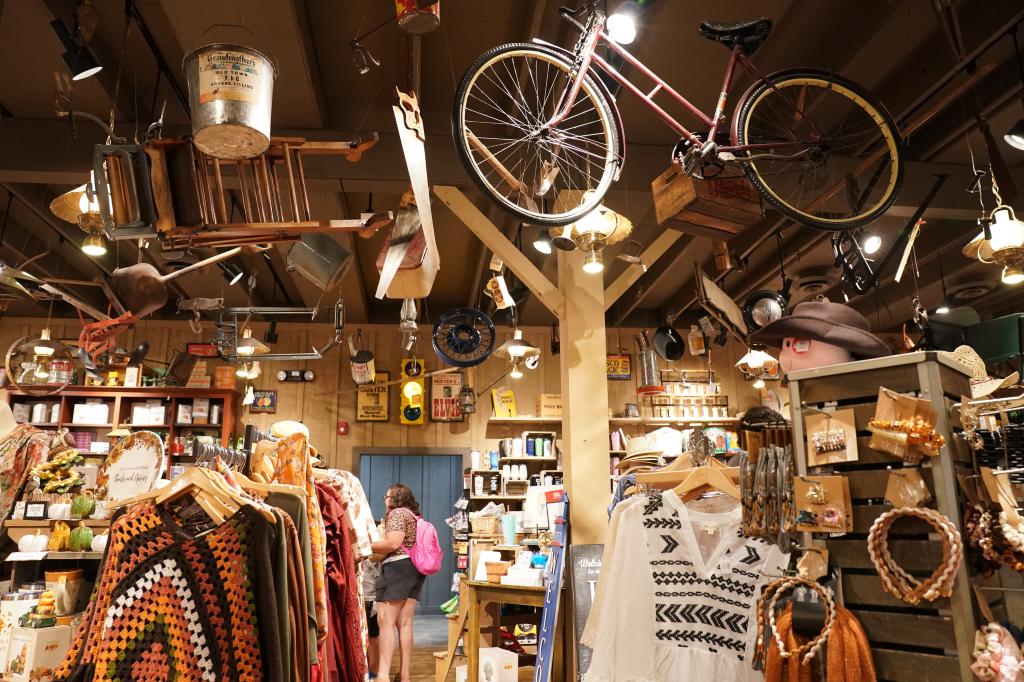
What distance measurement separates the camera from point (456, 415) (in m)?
10.1

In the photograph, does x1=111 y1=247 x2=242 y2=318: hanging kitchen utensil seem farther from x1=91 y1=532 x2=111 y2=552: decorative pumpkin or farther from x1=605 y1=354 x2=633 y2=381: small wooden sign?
x1=605 y1=354 x2=633 y2=381: small wooden sign

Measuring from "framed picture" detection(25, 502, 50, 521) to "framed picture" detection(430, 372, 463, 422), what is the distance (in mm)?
6405

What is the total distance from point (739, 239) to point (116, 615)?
20.7ft

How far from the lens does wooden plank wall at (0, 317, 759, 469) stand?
9.87 metres

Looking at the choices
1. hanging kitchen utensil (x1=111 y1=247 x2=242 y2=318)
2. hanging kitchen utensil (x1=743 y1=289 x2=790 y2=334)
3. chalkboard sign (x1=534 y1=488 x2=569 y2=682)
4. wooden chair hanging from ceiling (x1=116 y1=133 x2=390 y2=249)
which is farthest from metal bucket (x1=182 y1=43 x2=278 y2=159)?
hanging kitchen utensil (x1=743 y1=289 x2=790 y2=334)

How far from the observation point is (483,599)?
4.71 meters

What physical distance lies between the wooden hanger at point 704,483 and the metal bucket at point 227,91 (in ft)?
6.63

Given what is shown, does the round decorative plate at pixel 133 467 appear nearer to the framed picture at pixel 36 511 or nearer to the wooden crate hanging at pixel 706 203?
the framed picture at pixel 36 511

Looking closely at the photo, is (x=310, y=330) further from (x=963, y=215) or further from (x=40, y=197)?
(x=963, y=215)

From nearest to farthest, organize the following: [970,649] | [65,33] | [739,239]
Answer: [970,649]
[65,33]
[739,239]

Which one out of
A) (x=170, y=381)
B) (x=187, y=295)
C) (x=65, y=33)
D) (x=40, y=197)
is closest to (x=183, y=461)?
(x=170, y=381)

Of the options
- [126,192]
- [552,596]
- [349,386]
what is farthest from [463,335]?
[349,386]

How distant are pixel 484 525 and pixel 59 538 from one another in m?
3.79

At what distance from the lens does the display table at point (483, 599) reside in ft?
14.8
